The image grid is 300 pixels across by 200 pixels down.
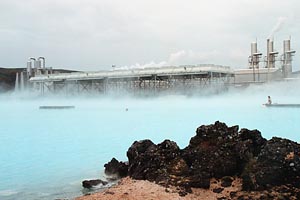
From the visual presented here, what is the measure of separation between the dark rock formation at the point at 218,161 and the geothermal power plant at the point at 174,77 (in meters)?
28.8

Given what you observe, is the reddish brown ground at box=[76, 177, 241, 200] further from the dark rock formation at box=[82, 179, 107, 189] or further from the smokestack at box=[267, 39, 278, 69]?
the smokestack at box=[267, 39, 278, 69]

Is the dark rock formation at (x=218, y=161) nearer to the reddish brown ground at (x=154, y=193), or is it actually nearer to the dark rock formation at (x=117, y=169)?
the dark rock formation at (x=117, y=169)

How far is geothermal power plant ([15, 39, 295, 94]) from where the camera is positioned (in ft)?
124

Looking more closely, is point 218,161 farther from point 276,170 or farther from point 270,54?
point 270,54

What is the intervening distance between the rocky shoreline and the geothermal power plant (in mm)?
28810

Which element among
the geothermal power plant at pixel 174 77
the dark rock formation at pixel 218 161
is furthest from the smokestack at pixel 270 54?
the dark rock formation at pixel 218 161

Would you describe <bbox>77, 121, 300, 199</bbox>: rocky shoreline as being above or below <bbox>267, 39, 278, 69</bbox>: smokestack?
Answer: below

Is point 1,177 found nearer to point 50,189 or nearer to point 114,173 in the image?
point 50,189

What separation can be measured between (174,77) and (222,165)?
33.1 metres

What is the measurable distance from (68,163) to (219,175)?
14.9 feet

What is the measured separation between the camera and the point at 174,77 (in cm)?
3938

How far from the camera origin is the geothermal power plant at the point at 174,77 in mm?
37844

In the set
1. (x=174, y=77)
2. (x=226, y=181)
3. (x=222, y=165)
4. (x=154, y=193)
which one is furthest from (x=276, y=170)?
(x=174, y=77)

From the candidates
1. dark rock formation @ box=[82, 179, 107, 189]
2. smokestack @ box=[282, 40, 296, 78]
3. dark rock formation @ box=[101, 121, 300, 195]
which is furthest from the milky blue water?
smokestack @ box=[282, 40, 296, 78]
